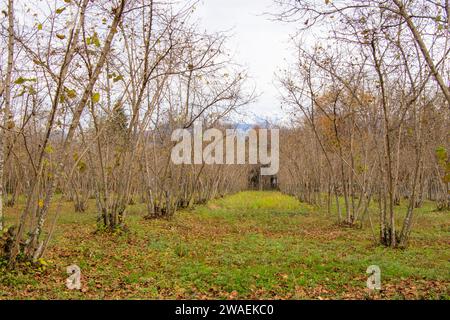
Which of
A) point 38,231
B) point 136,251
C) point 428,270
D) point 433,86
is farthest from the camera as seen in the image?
point 433,86

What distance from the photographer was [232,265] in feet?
22.3

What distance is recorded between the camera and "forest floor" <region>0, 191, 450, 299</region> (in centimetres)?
512

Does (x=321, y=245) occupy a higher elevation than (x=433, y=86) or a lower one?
lower

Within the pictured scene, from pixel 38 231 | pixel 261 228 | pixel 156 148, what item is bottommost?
pixel 261 228

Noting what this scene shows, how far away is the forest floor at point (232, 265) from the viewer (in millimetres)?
5117

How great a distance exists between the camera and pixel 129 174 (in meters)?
9.78

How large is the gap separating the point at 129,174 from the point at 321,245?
202 inches

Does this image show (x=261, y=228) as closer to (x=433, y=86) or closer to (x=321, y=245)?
(x=321, y=245)
